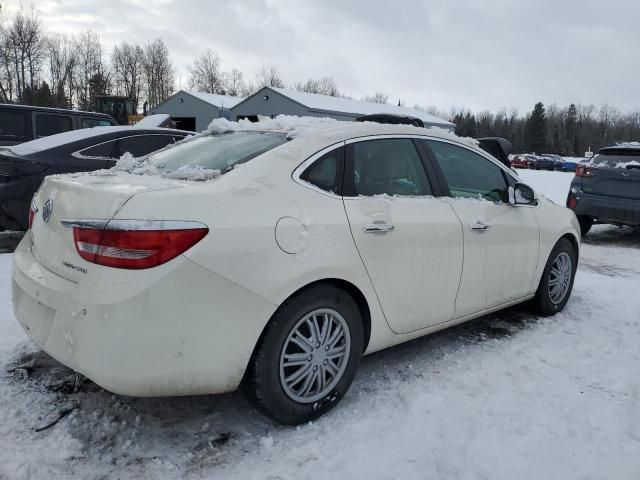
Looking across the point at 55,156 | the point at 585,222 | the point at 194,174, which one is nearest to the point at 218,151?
the point at 194,174

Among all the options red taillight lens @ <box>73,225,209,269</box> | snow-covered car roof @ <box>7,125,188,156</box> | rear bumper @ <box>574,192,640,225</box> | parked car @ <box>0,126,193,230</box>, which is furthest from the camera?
rear bumper @ <box>574,192,640,225</box>

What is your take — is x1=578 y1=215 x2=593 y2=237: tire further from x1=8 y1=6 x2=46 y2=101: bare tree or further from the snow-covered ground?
x1=8 y1=6 x2=46 y2=101: bare tree

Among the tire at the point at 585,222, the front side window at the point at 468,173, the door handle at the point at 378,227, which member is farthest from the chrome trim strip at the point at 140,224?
the tire at the point at 585,222

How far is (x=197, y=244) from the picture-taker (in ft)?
7.14

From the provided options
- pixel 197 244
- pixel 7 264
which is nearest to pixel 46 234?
pixel 197 244

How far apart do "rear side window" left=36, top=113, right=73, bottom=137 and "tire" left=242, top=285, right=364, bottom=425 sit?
779cm

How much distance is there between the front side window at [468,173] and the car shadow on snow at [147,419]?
1.29 m

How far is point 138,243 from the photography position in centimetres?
210

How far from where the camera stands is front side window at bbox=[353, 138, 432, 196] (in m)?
2.96

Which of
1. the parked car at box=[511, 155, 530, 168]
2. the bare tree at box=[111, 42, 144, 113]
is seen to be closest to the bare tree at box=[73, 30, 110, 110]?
the bare tree at box=[111, 42, 144, 113]

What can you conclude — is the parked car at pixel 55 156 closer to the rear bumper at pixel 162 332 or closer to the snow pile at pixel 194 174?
the snow pile at pixel 194 174

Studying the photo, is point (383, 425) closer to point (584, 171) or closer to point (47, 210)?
point (47, 210)

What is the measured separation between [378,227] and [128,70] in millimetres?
80233

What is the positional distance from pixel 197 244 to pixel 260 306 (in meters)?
0.40
